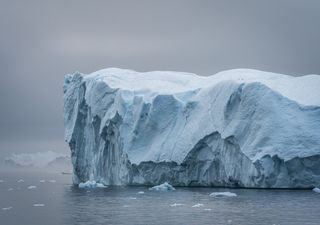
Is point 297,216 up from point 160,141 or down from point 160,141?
down

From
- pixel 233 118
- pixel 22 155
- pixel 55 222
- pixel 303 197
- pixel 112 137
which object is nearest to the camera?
pixel 55 222

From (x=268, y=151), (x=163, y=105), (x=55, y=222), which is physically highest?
(x=163, y=105)

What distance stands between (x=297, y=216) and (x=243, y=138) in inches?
427

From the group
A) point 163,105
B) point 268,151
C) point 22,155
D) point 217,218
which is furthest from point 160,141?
point 22,155

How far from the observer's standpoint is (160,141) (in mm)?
34438

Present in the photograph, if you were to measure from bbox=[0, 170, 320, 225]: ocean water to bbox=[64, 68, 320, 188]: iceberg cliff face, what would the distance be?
182cm

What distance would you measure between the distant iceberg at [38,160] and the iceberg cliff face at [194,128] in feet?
468

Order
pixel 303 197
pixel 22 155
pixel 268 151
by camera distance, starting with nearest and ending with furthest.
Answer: pixel 303 197 < pixel 268 151 < pixel 22 155

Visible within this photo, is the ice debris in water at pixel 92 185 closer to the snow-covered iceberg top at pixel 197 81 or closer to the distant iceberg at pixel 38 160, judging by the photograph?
the snow-covered iceberg top at pixel 197 81

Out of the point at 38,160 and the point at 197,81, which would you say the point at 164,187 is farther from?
the point at 38,160

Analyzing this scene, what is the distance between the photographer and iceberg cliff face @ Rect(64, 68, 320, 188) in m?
29.6

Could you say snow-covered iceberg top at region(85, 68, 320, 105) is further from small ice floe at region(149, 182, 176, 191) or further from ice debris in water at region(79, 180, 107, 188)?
small ice floe at region(149, 182, 176, 191)

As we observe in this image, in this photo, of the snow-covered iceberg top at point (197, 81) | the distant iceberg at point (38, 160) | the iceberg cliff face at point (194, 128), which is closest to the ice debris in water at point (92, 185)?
the iceberg cliff face at point (194, 128)

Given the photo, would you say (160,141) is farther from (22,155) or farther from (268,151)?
(22,155)
